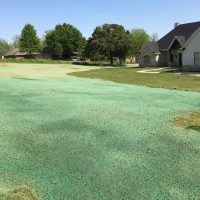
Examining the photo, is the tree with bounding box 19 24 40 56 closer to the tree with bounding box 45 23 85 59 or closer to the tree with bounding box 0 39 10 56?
the tree with bounding box 45 23 85 59

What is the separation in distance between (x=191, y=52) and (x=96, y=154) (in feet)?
142

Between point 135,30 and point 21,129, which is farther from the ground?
point 135,30

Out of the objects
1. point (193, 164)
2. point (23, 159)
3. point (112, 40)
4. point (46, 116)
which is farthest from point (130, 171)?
point (112, 40)

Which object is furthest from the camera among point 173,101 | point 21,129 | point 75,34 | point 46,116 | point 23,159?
point 75,34

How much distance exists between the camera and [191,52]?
160 feet

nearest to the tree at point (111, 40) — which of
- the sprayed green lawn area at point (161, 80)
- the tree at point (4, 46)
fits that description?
the sprayed green lawn area at point (161, 80)

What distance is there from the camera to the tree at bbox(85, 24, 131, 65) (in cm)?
7981

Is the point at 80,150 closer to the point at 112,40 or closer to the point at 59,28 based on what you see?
the point at 112,40

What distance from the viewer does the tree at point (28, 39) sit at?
385 feet

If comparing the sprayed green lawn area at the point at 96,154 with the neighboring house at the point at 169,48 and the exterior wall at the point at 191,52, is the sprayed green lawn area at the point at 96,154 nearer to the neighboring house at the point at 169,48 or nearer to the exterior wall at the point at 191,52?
the exterior wall at the point at 191,52

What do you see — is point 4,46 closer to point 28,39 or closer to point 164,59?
point 28,39

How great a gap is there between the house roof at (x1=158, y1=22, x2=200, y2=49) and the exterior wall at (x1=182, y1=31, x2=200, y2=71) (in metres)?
13.2

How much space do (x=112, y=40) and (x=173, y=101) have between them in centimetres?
6588

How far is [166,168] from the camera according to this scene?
268 inches
